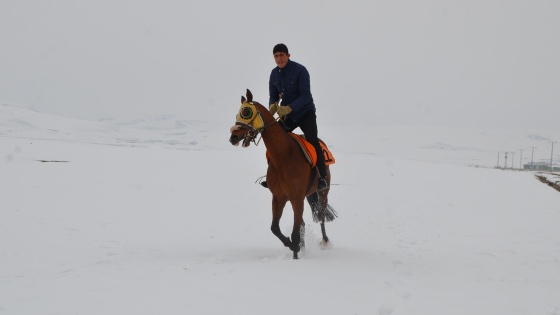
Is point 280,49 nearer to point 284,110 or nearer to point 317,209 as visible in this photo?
point 284,110

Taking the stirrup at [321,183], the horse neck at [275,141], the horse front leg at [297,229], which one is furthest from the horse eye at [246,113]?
the stirrup at [321,183]

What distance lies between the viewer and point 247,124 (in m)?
6.06

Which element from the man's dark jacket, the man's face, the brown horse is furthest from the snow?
the man's face

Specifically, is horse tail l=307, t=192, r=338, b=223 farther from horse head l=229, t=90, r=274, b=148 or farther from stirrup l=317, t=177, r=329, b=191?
horse head l=229, t=90, r=274, b=148

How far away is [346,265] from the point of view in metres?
6.14

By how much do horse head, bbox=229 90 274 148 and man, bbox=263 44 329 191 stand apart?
1.80ft

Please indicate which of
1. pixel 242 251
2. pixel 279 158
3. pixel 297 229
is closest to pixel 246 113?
pixel 279 158

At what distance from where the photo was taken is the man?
6762 mm

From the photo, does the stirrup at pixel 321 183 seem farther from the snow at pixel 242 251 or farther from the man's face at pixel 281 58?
the man's face at pixel 281 58

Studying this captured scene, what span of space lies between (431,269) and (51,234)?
266 inches

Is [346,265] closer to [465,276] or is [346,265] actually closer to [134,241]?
[465,276]

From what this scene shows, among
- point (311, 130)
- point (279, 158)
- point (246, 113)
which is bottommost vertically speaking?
point (279, 158)

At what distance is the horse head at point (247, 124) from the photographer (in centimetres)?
604

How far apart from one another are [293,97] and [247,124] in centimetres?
139
